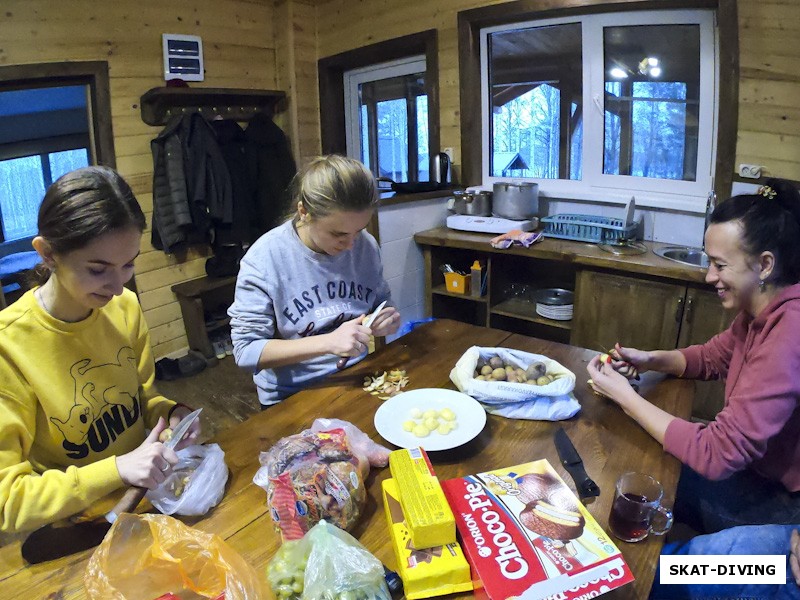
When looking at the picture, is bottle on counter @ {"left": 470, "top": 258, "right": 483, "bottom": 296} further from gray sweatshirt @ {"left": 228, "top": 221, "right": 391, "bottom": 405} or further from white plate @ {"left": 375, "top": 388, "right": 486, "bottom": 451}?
white plate @ {"left": 375, "top": 388, "right": 486, "bottom": 451}

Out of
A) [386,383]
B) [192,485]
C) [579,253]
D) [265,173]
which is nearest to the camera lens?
[192,485]

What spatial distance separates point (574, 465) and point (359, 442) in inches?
16.9

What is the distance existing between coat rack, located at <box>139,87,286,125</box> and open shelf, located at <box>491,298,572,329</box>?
7.13 feet

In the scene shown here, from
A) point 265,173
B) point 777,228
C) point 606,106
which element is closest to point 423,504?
point 777,228

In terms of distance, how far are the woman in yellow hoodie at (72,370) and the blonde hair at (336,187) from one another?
0.50 m

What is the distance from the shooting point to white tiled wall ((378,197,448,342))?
3.06 m

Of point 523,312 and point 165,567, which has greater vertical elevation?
point 165,567

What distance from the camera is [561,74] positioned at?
3.33 meters

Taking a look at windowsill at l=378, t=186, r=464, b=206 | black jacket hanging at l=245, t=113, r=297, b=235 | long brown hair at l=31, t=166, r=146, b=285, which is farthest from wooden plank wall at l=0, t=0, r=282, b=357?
long brown hair at l=31, t=166, r=146, b=285

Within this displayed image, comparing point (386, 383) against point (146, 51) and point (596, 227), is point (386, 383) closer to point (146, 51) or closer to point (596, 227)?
point (596, 227)

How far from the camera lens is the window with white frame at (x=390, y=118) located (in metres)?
4.04

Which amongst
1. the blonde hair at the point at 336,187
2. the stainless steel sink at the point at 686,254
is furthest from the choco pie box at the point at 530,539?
the stainless steel sink at the point at 686,254

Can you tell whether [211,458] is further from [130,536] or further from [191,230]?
[191,230]

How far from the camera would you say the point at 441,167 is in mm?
3607
